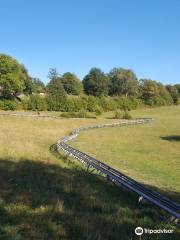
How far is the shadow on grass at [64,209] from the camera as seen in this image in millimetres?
10039

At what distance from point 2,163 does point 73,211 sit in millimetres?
10448

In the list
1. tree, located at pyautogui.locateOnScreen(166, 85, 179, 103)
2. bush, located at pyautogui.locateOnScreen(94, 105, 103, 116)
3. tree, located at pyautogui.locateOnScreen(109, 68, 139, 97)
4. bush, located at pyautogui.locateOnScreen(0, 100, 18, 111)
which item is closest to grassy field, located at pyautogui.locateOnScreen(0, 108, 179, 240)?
bush, located at pyautogui.locateOnScreen(0, 100, 18, 111)

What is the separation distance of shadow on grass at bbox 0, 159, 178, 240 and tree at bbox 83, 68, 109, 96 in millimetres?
149605

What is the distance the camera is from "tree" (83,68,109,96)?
169 m

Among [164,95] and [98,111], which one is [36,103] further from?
[164,95]

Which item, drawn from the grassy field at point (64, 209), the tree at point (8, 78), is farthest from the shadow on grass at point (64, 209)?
the tree at point (8, 78)

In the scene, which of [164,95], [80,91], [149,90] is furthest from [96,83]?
[164,95]

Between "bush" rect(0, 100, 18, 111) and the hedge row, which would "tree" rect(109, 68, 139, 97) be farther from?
"bush" rect(0, 100, 18, 111)

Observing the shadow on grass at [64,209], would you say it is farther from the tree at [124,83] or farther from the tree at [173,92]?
the tree at [173,92]

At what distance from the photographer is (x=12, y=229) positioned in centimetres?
977

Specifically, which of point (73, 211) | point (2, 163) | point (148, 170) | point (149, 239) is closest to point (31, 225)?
point (73, 211)

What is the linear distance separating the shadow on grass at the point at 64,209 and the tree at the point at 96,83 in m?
150

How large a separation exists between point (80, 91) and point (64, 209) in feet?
521

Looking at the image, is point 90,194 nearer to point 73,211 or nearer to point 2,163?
point 73,211
